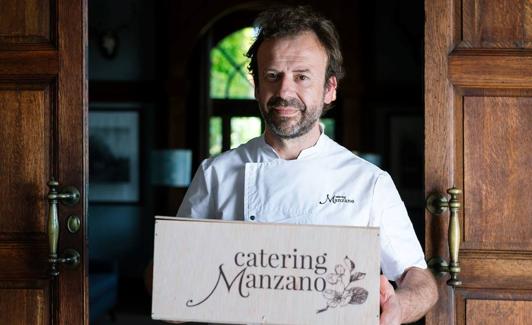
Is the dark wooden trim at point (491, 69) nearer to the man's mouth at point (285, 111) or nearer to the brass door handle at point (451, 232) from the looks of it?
the brass door handle at point (451, 232)

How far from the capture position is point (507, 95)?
83.7 inches

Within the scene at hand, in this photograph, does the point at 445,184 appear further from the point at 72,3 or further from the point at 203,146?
the point at 203,146

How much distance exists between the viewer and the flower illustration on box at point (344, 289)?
1486 mm

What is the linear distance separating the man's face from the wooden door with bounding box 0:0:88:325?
684mm

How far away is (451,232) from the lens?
199 centimetres

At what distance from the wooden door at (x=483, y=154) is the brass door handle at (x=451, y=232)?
3 centimetres

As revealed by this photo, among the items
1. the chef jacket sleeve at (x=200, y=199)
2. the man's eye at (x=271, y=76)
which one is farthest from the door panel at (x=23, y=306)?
the man's eye at (x=271, y=76)

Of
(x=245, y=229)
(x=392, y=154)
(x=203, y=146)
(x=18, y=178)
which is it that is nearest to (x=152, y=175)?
(x=203, y=146)

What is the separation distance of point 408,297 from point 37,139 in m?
1.26

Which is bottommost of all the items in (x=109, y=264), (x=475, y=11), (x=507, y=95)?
(x=109, y=264)

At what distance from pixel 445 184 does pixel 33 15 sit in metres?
1.41

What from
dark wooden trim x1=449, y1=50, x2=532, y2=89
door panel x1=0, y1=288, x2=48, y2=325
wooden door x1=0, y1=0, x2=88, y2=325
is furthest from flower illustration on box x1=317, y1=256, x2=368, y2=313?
door panel x1=0, y1=288, x2=48, y2=325

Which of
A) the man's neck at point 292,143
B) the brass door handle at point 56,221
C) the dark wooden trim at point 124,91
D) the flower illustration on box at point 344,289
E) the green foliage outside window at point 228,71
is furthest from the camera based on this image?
the green foliage outside window at point 228,71

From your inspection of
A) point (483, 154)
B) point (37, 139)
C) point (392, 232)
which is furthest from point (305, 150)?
point (37, 139)
